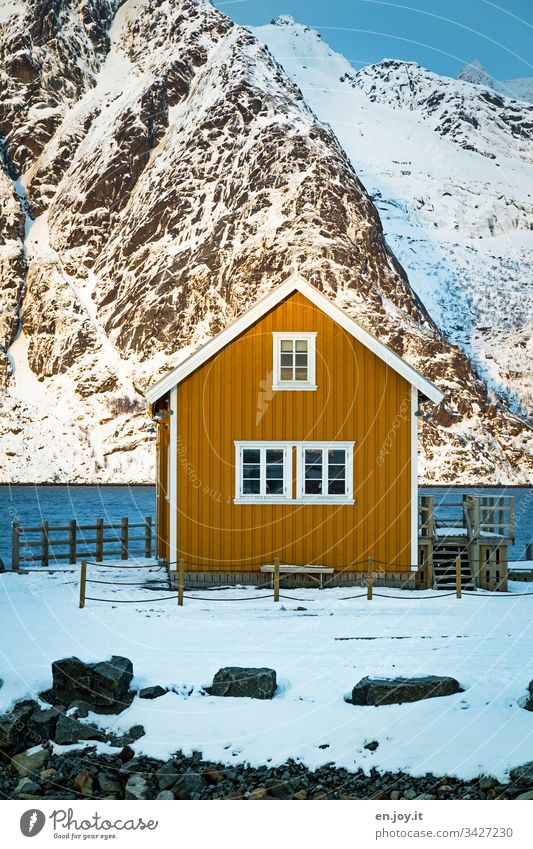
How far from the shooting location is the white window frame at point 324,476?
21.4 metres

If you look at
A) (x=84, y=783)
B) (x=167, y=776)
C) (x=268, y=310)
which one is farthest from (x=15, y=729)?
(x=268, y=310)

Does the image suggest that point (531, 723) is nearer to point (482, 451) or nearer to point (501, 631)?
point (501, 631)

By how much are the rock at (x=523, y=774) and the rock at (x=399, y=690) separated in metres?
1.98

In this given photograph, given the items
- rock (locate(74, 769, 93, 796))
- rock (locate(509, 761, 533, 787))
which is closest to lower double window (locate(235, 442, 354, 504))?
rock (locate(74, 769, 93, 796))

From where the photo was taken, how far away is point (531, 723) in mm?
10789

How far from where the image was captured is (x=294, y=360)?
21750mm

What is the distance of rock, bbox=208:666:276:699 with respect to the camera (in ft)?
40.1

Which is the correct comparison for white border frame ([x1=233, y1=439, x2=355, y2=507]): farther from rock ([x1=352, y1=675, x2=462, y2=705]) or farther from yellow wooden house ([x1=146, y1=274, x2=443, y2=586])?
rock ([x1=352, y1=675, x2=462, y2=705])

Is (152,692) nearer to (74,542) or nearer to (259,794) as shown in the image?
(259,794)

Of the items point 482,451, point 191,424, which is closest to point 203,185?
point 482,451

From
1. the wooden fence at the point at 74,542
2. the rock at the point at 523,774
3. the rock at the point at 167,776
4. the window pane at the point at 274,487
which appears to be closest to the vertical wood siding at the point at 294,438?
the window pane at the point at 274,487

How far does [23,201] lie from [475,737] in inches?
7467

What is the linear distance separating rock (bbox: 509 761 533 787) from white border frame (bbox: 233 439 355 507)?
38.2 ft

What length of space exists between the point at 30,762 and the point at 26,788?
32.0 inches
